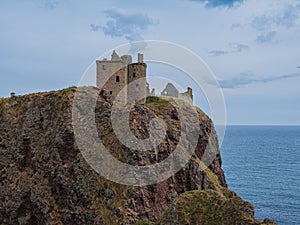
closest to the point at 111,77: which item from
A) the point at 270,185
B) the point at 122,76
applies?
the point at 122,76

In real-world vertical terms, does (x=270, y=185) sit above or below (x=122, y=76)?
below

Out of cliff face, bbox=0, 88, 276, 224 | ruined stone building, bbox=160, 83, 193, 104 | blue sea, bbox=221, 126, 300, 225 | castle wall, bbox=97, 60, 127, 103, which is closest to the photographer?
cliff face, bbox=0, 88, 276, 224

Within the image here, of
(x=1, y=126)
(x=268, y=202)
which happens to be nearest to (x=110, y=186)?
(x=1, y=126)

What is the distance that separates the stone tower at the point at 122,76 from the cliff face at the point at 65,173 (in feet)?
14.8

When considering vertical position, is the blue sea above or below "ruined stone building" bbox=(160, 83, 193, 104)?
below

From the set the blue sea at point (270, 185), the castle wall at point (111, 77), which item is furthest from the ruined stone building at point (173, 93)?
the blue sea at point (270, 185)

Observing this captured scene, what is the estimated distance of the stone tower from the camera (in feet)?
214

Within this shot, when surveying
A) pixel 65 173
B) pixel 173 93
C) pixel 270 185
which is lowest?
pixel 270 185

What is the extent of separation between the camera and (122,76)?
65812 millimetres

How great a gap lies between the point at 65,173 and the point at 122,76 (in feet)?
62.8

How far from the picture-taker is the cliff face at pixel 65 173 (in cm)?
5200

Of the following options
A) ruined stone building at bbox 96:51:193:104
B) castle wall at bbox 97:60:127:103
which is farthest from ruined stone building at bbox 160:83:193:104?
castle wall at bbox 97:60:127:103

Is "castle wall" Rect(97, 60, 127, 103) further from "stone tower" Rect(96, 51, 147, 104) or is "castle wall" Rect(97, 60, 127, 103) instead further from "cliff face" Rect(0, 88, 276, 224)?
"cliff face" Rect(0, 88, 276, 224)

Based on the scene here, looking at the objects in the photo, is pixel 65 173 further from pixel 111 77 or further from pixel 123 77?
pixel 123 77
